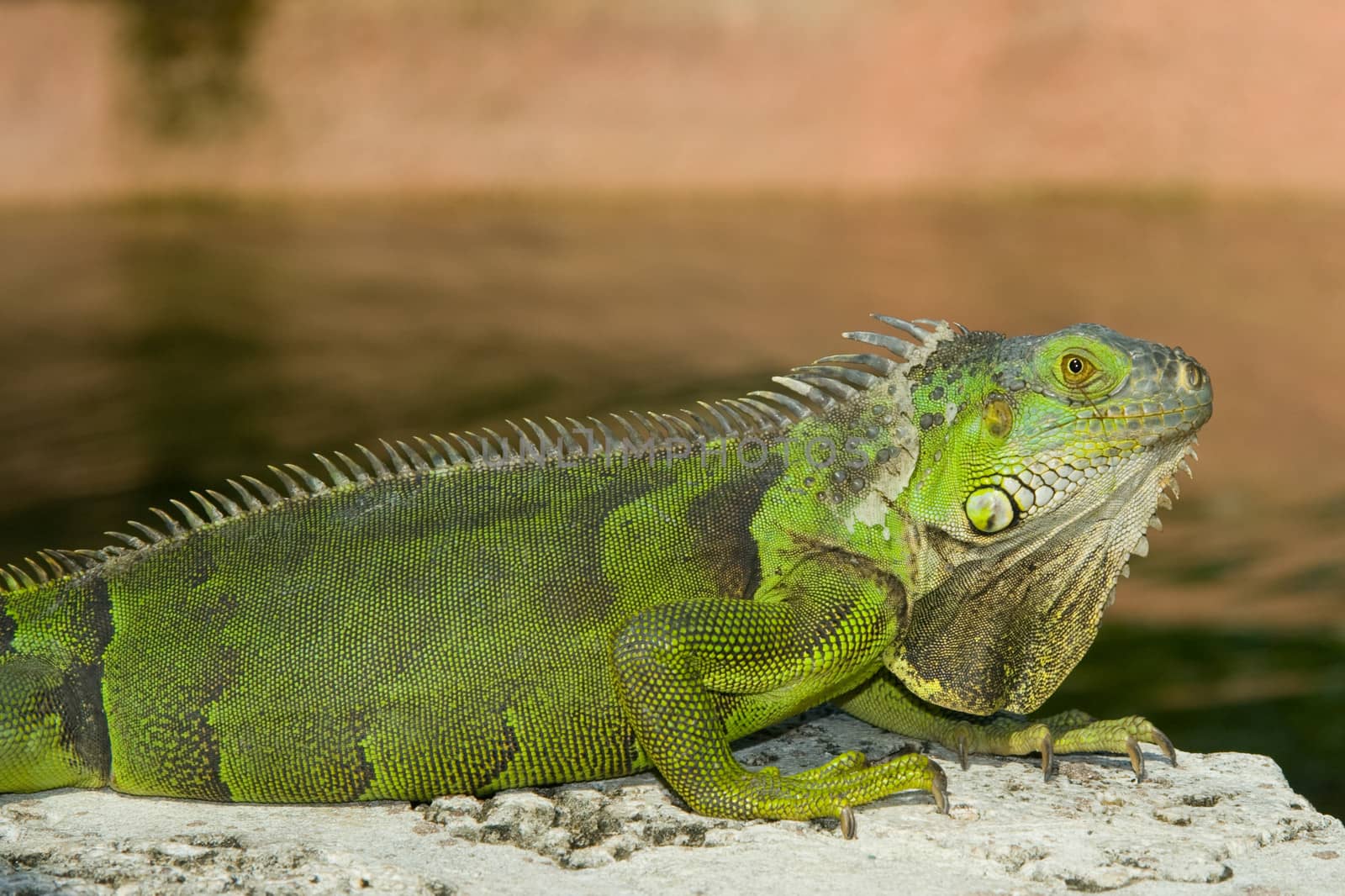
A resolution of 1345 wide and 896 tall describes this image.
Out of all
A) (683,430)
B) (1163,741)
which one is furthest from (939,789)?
(683,430)

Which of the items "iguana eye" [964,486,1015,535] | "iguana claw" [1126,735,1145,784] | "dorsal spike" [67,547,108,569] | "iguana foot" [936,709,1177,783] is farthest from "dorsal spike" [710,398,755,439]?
"dorsal spike" [67,547,108,569]

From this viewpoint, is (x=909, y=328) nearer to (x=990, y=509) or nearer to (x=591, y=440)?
(x=990, y=509)

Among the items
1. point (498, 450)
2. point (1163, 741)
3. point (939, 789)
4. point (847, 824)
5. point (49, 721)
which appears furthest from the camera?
point (498, 450)

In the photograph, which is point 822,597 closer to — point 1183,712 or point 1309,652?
point 1183,712

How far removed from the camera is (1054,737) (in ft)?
16.4

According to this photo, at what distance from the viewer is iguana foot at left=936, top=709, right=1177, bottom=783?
4871 millimetres

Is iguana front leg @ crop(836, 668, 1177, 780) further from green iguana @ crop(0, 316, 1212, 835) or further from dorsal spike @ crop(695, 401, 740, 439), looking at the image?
dorsal spike @ crop(695, 401, 740, 439)

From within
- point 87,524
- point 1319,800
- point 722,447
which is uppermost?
point 722,447

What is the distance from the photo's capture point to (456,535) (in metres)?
4.70

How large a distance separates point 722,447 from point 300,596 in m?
1.55

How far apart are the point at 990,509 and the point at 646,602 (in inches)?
46.1

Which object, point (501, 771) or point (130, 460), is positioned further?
point (130, 460)

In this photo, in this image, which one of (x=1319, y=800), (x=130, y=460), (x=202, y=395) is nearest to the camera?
(x=1319, y=800)

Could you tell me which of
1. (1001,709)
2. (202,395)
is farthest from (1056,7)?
(1001,709)
